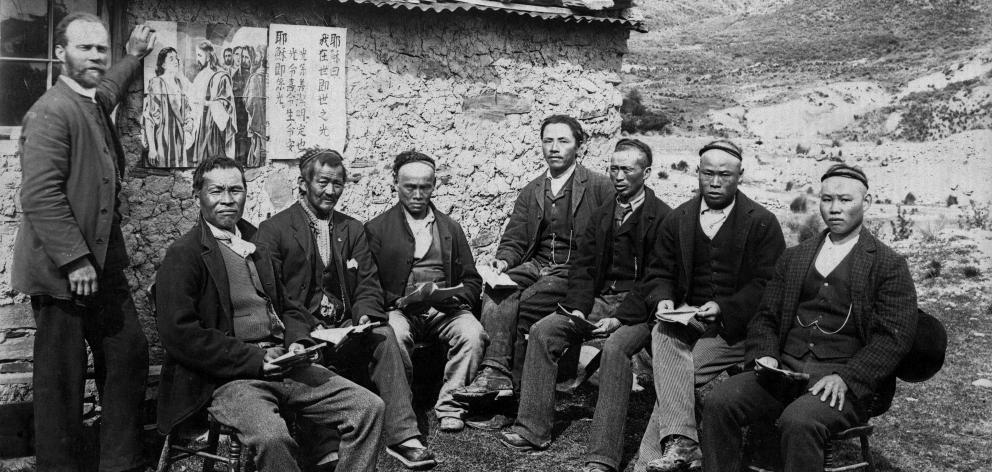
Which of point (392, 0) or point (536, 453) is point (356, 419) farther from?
point (392, 0)

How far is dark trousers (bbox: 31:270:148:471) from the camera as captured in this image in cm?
373

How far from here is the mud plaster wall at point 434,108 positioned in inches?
Answer: 201

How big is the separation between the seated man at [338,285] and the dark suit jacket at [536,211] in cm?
117

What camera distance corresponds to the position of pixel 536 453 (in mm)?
4605

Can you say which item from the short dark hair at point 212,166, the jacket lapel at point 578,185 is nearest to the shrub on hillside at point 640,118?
the jacket lapel at point 578,185

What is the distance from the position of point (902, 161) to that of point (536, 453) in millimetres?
20911

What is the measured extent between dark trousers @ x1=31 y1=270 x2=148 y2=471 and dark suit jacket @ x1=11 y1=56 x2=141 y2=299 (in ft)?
0.51

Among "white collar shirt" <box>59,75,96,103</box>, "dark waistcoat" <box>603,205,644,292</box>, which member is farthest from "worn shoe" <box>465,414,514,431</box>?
"white collar shirt" <box>59,75,96,103</box>

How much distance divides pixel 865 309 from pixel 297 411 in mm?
2792

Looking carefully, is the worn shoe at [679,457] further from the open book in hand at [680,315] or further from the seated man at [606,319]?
the open book in hand at [680,315]

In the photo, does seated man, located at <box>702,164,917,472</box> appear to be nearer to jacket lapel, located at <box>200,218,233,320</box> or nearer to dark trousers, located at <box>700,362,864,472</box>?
dark trousers, located at <box>700,362,864,472</box>

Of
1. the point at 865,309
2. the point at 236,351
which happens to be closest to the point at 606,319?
the point at 865,309

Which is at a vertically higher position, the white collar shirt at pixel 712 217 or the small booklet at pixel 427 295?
the white collar shirt at pixel 712 217

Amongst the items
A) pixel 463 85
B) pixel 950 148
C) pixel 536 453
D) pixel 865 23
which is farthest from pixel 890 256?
pixel 865 23
